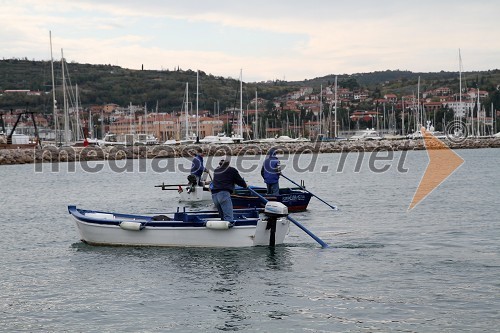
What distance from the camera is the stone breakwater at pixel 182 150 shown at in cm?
7494

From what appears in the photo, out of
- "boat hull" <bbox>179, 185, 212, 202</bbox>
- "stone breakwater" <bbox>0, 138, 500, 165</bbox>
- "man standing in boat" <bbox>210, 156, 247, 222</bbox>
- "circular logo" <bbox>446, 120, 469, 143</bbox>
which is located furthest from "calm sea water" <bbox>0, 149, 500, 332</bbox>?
"circular logo" <bbox>446, 120, 469, 143</bbox>

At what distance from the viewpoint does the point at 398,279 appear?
15.4 meters

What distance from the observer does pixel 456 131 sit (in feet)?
404

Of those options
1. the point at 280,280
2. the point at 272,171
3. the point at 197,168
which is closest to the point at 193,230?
the point at 280,280

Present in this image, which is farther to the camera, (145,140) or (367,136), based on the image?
(367,136)

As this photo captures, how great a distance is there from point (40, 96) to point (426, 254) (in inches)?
6392

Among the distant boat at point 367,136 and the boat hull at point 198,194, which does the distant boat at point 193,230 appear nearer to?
the boat hull at point 198,194

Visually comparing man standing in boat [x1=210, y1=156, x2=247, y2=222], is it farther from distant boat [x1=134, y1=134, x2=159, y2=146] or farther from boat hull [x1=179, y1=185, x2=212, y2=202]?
distant boat [x1=134, y1=134, x2=159, y2=146]

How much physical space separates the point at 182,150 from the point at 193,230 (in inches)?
2858

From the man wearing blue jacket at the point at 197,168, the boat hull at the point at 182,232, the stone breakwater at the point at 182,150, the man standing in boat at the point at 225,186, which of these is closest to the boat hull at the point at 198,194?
the man wearing blue jacket at the point at 197,168

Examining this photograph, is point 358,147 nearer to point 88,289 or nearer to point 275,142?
point 275,142

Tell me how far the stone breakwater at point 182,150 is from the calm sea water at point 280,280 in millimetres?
49838

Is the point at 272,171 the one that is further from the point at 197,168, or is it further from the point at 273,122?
the point at 273,122

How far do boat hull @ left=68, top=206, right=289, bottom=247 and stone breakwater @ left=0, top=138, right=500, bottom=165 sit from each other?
55655 mm
